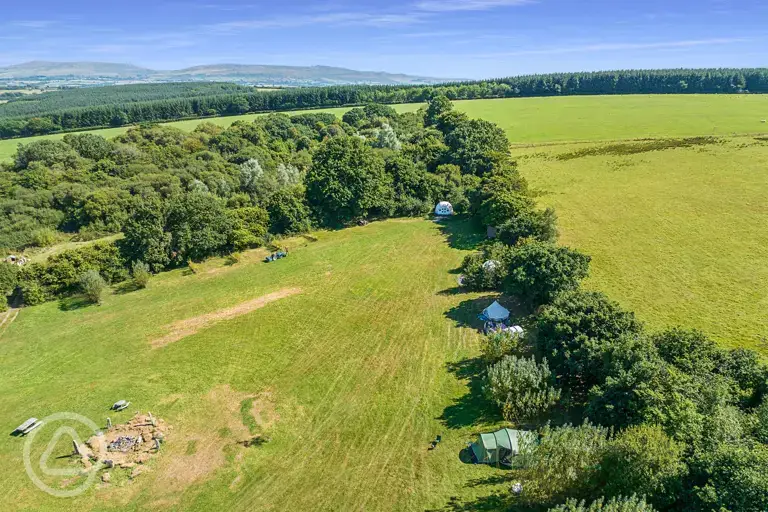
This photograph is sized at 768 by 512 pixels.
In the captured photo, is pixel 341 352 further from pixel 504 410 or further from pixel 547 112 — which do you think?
pixel 547 112

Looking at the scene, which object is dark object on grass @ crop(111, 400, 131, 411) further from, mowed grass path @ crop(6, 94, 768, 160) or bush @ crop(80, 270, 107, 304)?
mowed grass path @ crop(6, 94, 768, 160)

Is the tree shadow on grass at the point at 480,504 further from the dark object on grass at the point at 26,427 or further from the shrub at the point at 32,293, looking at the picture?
the shrub at the point at 32,293

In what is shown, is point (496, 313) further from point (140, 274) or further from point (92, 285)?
point (92, 285)

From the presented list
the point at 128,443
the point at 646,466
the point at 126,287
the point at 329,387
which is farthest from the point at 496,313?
the point at 126,287

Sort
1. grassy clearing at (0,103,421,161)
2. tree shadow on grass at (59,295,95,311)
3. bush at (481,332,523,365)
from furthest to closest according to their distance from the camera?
grassy clearing at (0,103,421,161) < tree shadow on grass at (59,295,95,311) < bush at (481,332,523,365)

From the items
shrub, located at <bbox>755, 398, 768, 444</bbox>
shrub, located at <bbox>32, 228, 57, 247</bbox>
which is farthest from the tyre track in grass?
shrub, located at <bbox>32, 228, 57, 247</bbox>

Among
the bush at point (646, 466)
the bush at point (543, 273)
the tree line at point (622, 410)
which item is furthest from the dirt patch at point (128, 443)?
the bush at point (543, 273)
